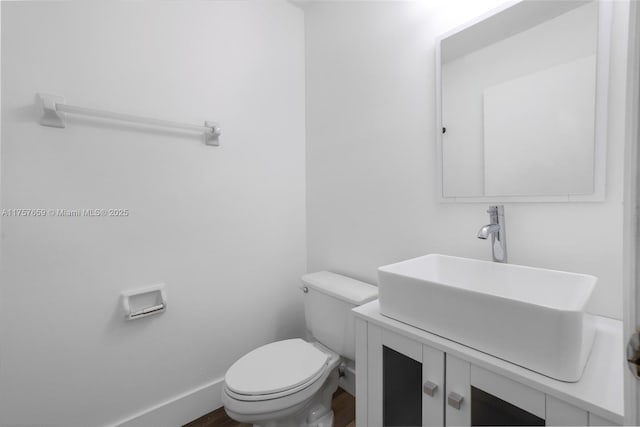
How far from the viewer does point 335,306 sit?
4.74ft

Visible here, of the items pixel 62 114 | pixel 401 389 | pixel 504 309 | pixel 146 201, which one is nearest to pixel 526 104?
pixel 504 309

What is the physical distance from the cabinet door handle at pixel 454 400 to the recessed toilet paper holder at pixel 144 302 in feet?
3.97

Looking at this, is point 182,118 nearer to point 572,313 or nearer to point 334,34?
point 334,34

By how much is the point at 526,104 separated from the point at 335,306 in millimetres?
1129

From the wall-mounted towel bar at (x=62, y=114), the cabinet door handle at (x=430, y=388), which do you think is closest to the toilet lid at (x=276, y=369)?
the cabinet door handle at (x=430, y=388)

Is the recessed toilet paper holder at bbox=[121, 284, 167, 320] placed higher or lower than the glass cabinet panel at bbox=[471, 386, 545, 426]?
higher

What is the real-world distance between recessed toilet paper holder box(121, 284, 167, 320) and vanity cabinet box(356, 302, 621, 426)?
94 cm

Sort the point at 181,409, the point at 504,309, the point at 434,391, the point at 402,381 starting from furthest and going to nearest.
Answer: the point at 181,409 < the point at 402,381 < the point at 434,391 < the point at 504,309

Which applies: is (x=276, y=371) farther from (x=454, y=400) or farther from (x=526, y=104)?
(x=526, y=104)

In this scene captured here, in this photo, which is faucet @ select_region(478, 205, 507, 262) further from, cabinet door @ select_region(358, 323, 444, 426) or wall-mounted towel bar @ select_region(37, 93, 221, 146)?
wall-mounted towel bar @ select_region(37, 93, 221, 146)

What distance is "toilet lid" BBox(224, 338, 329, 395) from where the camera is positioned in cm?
116

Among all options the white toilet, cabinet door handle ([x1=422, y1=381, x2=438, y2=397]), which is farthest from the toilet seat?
cabinet door handle ([x1=422, y1=381, x2=438, y2=397])

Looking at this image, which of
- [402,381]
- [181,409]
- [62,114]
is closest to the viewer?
[402,381]

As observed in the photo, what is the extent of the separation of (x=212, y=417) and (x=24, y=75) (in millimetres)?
1722
